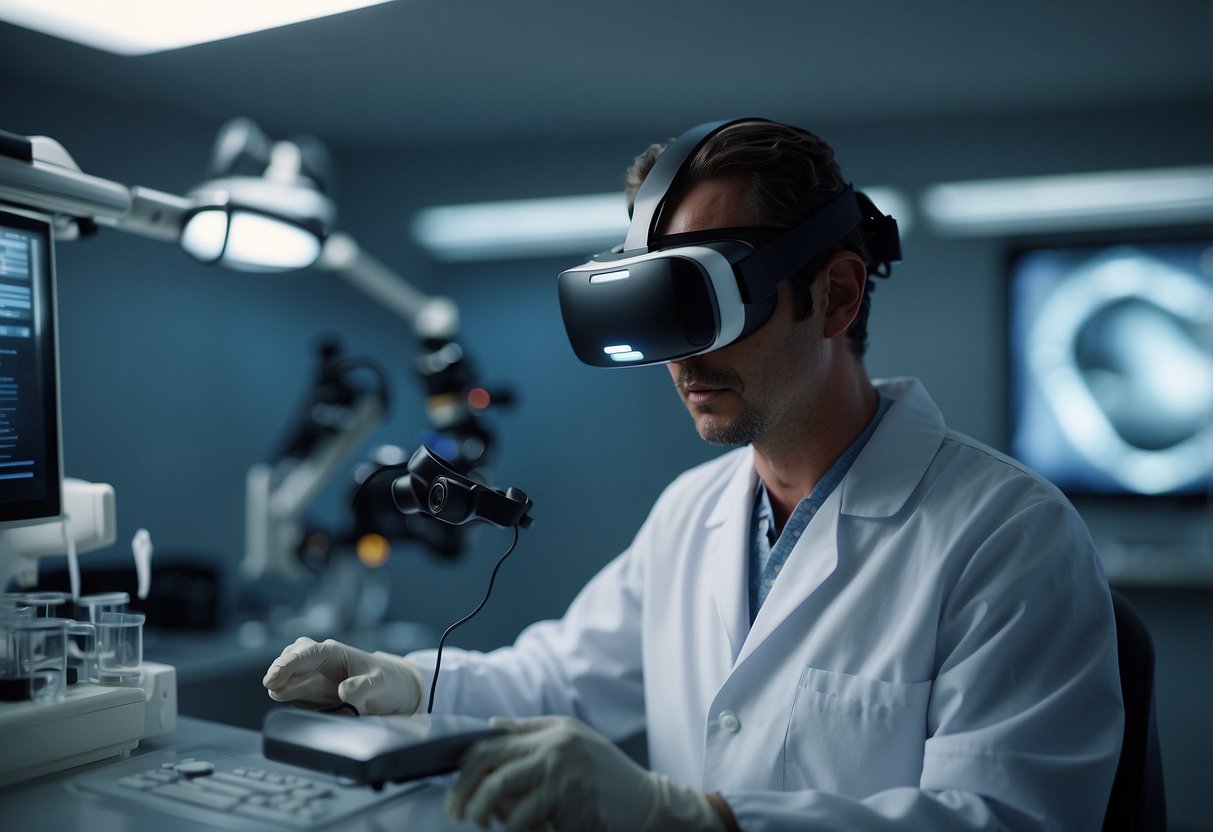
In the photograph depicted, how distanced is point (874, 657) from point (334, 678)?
689mm

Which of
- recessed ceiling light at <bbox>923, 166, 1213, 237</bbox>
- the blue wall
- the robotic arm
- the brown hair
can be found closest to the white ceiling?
the blue wall

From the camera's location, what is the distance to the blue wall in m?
3.34

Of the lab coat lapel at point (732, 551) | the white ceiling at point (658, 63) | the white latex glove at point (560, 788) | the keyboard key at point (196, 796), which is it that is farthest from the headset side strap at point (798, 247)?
the white ceiling at point (658, 63)

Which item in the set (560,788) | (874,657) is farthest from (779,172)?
(560,788)

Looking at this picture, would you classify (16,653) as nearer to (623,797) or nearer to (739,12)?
(623,797)

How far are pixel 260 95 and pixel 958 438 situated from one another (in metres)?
3.03

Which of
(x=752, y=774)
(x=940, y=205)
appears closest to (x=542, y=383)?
(x=940, y=205)

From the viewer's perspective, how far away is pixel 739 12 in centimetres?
274

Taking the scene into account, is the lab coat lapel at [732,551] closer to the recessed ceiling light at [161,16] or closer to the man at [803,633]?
the man at [803,633]

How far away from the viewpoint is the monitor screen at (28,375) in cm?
121

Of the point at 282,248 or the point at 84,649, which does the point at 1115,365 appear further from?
the point at 84,649

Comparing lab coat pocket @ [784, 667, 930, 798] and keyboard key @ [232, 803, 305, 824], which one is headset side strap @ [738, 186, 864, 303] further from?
keyboard key @ [232, 803, 305, 824]

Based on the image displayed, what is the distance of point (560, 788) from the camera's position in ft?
2.92

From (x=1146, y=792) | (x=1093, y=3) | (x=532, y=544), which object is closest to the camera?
(x=1146, y=792)
